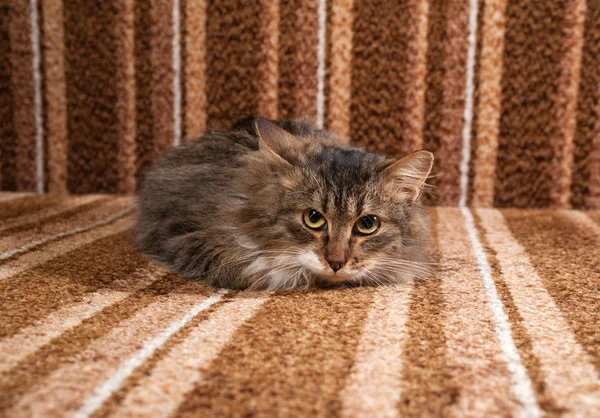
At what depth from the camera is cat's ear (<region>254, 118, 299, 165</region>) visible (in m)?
1.23

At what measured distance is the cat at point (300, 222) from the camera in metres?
1.16

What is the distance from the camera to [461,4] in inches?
79.3

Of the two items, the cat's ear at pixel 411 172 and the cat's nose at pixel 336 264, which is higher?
the cat's ear at pixel 411 172

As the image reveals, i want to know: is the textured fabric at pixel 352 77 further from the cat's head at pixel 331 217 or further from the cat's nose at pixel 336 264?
the cat's nose at pixel 336 264

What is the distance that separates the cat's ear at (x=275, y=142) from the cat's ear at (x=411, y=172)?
0.21 m

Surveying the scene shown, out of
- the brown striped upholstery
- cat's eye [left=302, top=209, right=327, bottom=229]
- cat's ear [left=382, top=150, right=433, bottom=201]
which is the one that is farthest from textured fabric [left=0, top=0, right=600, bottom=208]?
cat's eye [left=302, top=209, right=327, bottom=229]

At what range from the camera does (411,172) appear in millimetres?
1239

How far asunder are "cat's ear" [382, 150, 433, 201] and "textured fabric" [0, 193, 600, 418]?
20 centimetres

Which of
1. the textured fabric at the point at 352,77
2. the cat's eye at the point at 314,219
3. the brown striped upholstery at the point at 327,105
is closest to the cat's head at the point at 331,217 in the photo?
the cat's eye at the point at 314,219

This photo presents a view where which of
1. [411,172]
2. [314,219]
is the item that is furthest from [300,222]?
[411,172]

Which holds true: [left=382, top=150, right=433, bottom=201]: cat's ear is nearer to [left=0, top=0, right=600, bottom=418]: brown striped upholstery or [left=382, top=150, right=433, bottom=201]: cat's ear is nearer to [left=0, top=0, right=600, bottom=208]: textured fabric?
[left=0, top=0, right=600, bottom=418]: brown striped upholstery

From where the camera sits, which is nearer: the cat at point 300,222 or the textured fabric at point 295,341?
the textured fabric at point 295,341

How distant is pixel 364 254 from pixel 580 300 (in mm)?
407

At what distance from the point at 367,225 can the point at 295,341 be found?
0.40m
